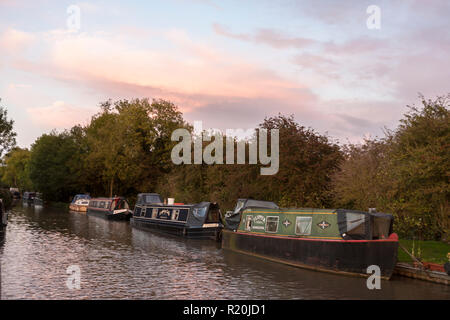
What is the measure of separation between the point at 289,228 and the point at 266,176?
12.5 metres

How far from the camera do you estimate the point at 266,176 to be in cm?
3192

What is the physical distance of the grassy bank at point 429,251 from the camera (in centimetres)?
1781

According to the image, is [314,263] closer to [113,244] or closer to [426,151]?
[426,151]

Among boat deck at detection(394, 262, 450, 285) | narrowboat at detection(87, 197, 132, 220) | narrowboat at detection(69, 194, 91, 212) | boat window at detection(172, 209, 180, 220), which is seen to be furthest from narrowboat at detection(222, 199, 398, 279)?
narrowboat at detection(69, 194, 91, 212)

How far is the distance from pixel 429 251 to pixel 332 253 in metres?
5.29

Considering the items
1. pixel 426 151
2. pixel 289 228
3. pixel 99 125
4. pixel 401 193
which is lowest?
pixel 289 228

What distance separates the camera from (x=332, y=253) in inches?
679

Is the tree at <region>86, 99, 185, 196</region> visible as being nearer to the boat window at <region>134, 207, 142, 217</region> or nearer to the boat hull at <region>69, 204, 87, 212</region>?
the boat hull at <region>69, 204, 87, 212</region>

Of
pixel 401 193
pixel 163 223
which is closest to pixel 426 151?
pixel 401 193

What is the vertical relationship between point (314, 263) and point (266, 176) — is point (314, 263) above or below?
below

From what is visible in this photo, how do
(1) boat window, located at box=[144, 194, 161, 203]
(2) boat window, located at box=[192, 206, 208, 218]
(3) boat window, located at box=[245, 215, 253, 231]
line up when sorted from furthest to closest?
1. (1) boat window, located at box=[144, 194, 161, 203]
2. (2) boat window, located at box=[192, 206, 208, 218]
3. (3) boat window, located at box=[245, 215, 253, 231]

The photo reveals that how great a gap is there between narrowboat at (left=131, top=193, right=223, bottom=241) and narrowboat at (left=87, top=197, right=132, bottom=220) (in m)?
9.78

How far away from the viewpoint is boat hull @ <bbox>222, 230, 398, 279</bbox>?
630 inches
